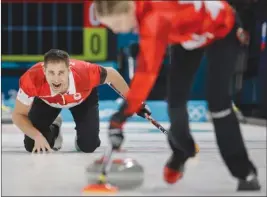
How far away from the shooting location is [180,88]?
2.10m

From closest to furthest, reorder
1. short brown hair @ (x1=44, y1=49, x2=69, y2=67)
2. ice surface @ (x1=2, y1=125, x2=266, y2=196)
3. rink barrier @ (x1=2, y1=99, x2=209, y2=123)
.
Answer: ice surface @ (x1=2, y1=125, x2=266, y2=196) → short brown hair @ (x1=44, y1=49, x2=69, y2=67) → rink barrier @ (x1=2, y1=99, x2=209, y2=123)

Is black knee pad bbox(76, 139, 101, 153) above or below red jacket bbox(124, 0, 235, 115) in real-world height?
below

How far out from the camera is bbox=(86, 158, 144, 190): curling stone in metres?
2.15

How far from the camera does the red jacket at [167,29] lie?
190cm

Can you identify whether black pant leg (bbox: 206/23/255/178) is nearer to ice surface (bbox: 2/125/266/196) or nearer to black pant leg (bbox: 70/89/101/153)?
ice surface (bbox: 2/125/266/196)

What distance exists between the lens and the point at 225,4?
6.72ft

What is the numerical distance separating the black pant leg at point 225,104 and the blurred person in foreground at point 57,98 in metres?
0.64

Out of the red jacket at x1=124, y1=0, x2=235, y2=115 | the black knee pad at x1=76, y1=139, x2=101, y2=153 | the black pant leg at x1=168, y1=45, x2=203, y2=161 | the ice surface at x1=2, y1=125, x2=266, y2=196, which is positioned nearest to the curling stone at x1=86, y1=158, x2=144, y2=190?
the ice surface at x1=2, y1=125, x2=266, y2=196

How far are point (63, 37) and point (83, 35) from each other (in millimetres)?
214

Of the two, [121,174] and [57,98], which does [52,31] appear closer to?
[57,98]

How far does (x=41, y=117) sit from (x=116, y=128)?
148cm

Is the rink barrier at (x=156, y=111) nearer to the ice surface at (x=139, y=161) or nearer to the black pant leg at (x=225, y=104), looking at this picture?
the ice surface at (x=139, y=161)

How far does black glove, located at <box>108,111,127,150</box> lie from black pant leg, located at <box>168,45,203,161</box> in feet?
0.81

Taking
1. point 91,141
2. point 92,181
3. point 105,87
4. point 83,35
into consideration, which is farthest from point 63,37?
point 92,181
